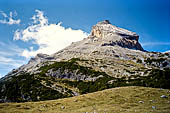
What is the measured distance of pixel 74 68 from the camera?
10875 centimetres

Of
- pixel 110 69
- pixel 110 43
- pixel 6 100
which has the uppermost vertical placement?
pixel 110 43

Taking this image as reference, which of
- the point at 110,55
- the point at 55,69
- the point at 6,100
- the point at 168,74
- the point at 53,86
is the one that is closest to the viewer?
the point at 168,74

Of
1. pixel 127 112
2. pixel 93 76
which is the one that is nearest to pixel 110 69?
pixel 93 76

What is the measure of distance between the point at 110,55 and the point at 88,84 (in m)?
74.5

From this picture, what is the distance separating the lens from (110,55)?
15062cm

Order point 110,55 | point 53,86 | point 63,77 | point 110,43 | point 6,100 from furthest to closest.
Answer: point 110,43
point 110,55
point 63,77
point 53,86
point 6,100

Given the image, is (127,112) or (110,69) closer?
(127,112)

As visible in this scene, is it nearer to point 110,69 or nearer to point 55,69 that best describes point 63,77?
point 55,69

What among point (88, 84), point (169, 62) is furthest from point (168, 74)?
point (169, 62)

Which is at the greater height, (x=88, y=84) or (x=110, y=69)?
(x=110, y=69)

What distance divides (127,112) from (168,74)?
186 ft

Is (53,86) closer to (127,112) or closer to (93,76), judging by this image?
(93,76)

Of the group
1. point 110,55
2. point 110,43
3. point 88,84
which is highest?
point 110,43

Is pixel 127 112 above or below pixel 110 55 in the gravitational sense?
below
